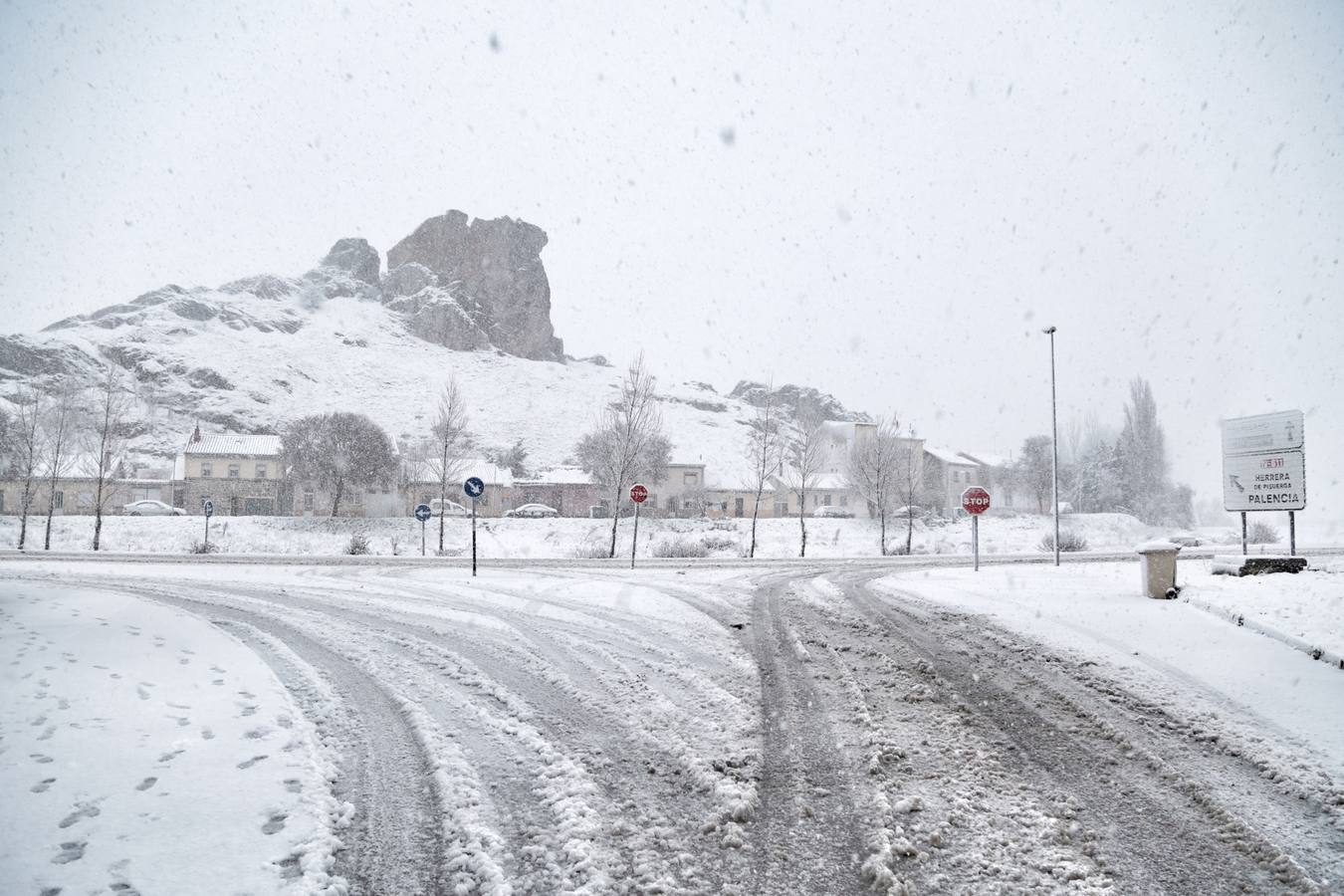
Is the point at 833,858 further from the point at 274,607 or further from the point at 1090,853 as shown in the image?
the point at 274,607

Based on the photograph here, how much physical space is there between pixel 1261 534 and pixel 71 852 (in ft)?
186

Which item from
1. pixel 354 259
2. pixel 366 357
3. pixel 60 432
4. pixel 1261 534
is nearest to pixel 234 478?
pixel 60 432

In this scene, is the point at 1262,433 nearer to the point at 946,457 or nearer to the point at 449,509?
the point at 449,509

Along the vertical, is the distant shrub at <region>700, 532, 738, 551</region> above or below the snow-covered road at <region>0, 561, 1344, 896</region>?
below

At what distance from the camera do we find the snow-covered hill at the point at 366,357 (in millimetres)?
95500

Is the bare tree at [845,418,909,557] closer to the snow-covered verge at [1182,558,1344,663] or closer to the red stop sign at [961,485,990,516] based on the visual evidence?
the red stop sign at [961,485,990,516]

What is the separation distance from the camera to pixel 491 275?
562ft

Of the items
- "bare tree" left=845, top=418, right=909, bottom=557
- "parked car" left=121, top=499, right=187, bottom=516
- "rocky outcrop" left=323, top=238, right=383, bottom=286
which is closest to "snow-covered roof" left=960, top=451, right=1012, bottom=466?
"bare tree" left=845, top=418, right=909, bottom=557

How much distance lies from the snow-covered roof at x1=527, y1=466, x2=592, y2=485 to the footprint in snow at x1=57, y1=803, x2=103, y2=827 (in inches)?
2256

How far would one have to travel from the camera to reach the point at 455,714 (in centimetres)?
556

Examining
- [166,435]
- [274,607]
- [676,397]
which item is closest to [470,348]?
[676,397]

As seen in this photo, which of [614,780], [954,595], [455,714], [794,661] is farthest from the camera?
[954,595]

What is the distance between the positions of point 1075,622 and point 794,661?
4.64 metres

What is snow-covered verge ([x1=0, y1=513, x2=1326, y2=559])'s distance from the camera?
3262 cm
